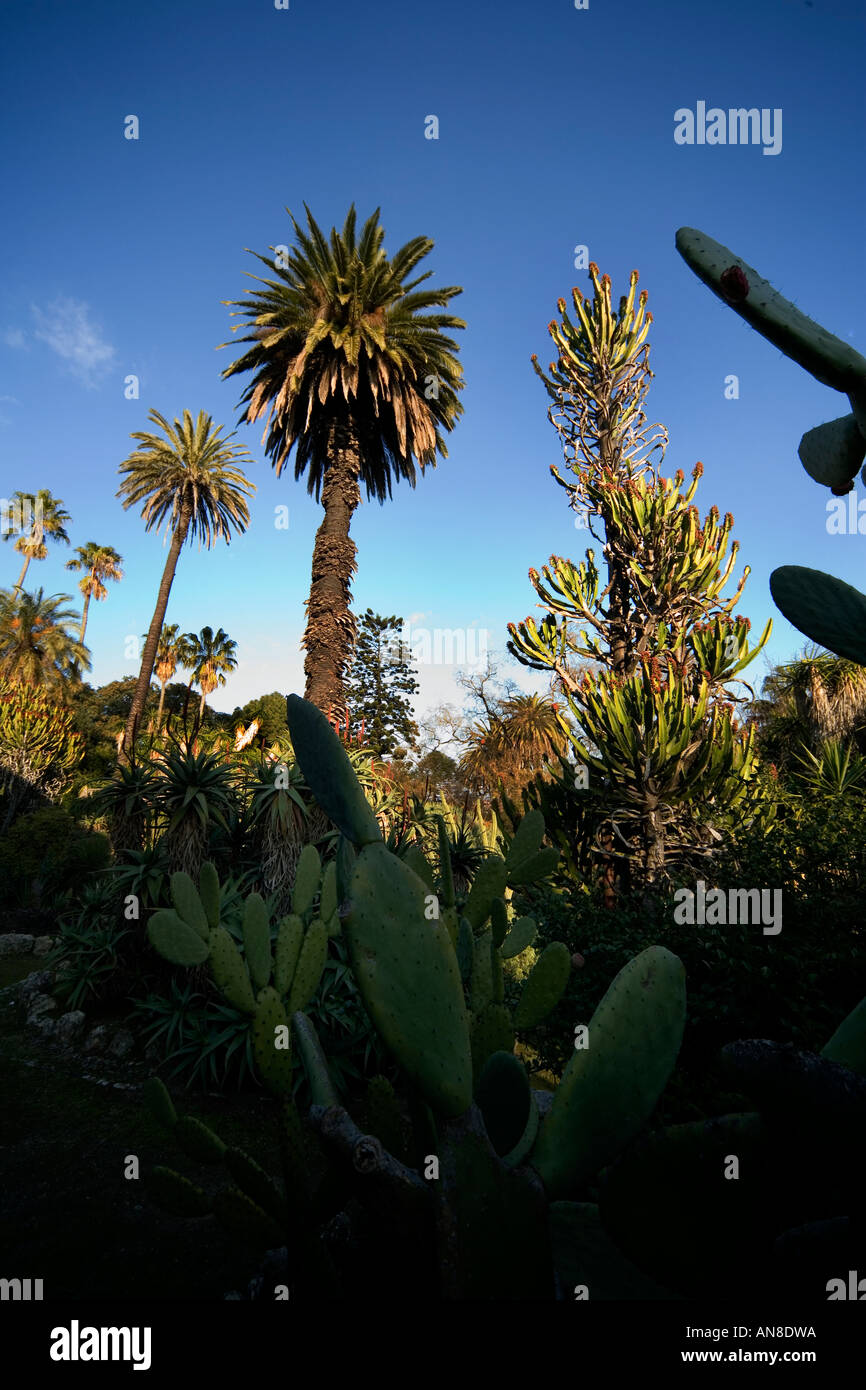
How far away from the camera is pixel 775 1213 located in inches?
43.5

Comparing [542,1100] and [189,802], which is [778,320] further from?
[189,802]

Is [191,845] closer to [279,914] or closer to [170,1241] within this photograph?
[279,914]

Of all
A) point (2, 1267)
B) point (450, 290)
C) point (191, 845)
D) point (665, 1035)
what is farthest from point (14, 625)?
point (665, 1035)

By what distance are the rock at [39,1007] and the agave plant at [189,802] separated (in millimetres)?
2095

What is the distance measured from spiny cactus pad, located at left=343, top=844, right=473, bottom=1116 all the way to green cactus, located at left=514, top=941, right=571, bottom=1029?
89cm

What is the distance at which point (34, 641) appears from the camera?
3738 cm

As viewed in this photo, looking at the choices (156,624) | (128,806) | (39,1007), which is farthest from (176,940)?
(156,624)

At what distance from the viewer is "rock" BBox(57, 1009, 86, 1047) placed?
21.4ft

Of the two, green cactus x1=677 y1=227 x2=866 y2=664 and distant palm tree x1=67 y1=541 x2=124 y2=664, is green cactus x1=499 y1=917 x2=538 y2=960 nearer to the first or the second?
green cactus x1=677 y1=227 x2=866 y2=664

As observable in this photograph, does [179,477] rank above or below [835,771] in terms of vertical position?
above

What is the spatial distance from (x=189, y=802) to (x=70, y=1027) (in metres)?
2.52

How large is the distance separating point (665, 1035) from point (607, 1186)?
0.33 metres

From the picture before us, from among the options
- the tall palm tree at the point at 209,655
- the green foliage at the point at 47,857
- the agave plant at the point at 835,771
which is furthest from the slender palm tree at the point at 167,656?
the agave plant at the point at 835,771

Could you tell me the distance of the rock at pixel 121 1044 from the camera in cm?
627
